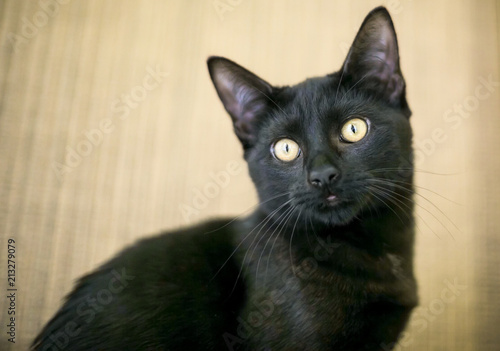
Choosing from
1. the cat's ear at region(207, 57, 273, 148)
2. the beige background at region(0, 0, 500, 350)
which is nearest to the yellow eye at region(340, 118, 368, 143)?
the cat's ear at region(207, 57, 273, 148)

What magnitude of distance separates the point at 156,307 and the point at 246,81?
1.76 ft

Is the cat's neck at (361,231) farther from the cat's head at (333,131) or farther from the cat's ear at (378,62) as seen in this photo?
the cat's ear at (378,62)

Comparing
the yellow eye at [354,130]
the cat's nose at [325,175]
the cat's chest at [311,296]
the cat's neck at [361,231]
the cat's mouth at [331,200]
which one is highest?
the yellow eye at [354,130]

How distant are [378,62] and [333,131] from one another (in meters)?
0.20

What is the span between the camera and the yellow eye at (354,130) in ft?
2.70

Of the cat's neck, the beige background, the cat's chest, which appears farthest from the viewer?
the beige background

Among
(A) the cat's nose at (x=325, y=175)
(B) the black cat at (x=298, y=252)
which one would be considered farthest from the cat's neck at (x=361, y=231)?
(A) the cat's nose at (x=325, y=175)

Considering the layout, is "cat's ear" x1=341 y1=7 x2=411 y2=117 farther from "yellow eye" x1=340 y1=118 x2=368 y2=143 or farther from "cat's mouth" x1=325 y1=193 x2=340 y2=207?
"cat's mouth" x1=325 y1=193 x2=340 y2=207

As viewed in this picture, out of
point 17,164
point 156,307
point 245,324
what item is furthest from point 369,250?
point 17,164

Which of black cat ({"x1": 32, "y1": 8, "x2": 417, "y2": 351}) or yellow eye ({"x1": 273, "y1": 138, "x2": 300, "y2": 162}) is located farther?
yellow eye ({"x1": 273, "y1": 138, "x2": 300, "y2": 162})

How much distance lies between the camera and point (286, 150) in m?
0.88

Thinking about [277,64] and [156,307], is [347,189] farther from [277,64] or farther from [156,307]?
[277,64]

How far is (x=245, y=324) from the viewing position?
0.78 m

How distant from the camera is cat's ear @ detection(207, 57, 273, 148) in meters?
0.92
